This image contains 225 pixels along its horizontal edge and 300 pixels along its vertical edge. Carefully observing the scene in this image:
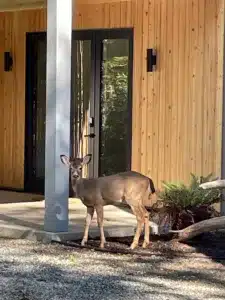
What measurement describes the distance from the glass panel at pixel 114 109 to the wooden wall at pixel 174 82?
0.87ft

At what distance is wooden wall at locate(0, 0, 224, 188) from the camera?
989 cm

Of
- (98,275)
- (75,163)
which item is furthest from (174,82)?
(98,275)

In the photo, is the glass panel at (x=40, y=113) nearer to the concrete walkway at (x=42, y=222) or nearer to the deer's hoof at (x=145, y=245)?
the concrete walkway at (x=42, y=222)

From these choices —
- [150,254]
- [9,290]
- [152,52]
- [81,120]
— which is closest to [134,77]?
[152,52]

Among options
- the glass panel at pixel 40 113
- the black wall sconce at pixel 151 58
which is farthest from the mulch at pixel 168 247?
the glass panel at pixel 40 113

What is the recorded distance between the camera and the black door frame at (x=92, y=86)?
1081 cm

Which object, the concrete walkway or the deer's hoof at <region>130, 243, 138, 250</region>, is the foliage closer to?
the concrete walkway

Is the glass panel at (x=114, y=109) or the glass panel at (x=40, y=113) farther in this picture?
the glass panel at (x=40, y=113)

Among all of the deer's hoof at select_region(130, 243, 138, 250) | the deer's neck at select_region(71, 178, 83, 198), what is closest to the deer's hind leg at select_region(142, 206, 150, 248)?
the deer's hoof at select_region(130, 243, 138, 250)

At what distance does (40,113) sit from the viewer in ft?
39.5

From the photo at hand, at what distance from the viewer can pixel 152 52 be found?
1045 centimetres

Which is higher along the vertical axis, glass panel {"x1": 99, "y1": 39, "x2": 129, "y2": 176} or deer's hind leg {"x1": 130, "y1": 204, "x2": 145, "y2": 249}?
glass panel {"x1": 99, "y1": 39, "x2": 129, "y2": 176}

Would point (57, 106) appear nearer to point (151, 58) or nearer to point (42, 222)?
point (42, 222)

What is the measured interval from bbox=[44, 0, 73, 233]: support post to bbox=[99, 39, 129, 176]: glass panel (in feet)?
10.3
